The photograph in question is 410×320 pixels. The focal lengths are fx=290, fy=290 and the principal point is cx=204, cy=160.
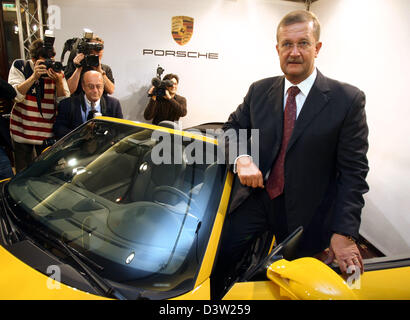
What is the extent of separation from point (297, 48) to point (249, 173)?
0.56m

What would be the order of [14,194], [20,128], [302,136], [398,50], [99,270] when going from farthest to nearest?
[398,50], [20,128], [14,194], [302,136], [99,270]

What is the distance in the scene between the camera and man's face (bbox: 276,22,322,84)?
1196 millimetres

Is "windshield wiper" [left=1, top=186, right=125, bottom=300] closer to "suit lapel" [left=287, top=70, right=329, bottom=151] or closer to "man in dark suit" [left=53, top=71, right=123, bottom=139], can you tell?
"suit lapel" [left=287, top=70, right=329, bottom=151]

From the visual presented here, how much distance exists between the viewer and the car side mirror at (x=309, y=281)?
851mm

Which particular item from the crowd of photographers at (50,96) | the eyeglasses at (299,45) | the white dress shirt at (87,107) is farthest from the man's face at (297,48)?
the white dress shirt at (87,107)

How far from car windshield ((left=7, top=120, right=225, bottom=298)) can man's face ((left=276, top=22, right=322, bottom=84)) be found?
21.8 inches

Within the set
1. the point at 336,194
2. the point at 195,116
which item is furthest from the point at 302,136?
the point at 195,116

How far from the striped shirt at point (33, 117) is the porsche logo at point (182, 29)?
95.7 inches

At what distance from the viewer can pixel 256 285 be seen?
1.02 meters

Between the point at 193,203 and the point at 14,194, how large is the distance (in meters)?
0.86

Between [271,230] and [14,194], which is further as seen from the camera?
[271,230]
